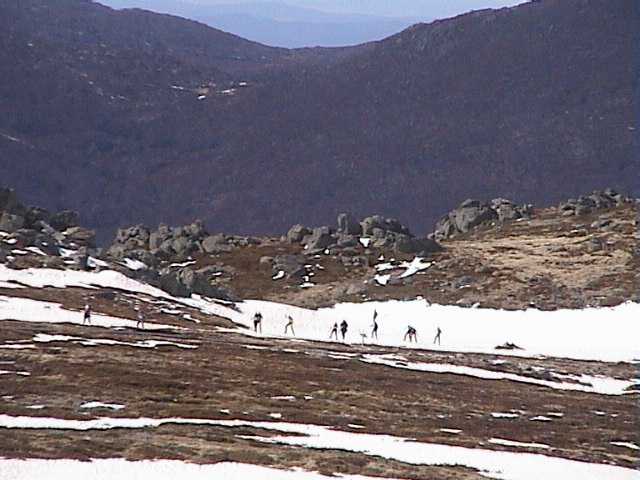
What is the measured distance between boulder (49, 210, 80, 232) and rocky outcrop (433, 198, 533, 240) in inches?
2201

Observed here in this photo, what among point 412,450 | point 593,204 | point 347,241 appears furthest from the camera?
point 593,204

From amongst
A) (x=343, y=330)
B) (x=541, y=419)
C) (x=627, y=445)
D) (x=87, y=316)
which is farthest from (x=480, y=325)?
(x=627, y=445)

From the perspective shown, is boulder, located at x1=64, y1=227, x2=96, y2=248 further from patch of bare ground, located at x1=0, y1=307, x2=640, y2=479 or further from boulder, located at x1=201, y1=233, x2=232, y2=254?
patch of bare ground, located at x1=0, y1=307, x2=640, y2=479

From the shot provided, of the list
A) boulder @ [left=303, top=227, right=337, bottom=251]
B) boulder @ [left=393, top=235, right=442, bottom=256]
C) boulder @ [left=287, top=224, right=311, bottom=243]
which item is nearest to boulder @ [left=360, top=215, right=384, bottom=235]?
boulder @ [left=303, top=227, right=337, bottom=251]

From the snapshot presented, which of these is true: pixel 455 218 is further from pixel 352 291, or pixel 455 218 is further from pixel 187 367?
pixel 187 367

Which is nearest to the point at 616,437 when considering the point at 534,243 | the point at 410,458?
the point at 410,458

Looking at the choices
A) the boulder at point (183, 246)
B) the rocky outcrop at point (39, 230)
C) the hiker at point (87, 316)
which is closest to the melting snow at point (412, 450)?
the hiker at point (87, 316)

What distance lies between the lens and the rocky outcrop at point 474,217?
156625 mm

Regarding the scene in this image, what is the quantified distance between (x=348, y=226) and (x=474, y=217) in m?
25.6

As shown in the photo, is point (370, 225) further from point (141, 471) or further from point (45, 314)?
point (141, 471)

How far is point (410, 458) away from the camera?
114 ft

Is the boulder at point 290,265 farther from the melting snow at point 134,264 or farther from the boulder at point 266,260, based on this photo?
the melting snow at point 134,264

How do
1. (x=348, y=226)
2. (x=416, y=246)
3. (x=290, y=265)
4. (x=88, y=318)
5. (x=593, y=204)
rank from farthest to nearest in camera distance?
(x=593, y=204) < (x=348, y=226) < (x=416, y=246) < (x=290, y=265) < (x=88, y=318)

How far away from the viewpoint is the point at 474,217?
6220 inches
